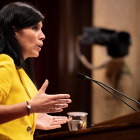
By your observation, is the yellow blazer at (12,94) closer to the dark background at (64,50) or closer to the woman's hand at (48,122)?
the woman's hand at (48,122)

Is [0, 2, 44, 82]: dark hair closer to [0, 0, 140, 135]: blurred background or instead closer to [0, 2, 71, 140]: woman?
[0, 2, 71, 140]: woman

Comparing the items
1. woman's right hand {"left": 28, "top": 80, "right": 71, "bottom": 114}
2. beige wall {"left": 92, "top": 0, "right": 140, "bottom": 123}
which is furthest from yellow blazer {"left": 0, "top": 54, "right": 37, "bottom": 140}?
beige wall {"left": 92, "top": 0, "right": 140, "bottom": 123}

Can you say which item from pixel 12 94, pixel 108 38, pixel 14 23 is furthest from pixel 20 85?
pixel 108 38

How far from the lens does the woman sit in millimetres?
1155

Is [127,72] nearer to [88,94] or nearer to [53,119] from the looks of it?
[88,94]

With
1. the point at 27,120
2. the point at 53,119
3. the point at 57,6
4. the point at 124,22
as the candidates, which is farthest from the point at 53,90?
the point at 27,120

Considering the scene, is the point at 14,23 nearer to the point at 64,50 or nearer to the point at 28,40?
the point at 28,40

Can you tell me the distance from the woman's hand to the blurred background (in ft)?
7.12

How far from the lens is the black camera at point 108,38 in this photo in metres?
3.86

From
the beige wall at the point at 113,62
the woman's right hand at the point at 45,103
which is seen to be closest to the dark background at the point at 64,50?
the beige wall at the point at 113,62

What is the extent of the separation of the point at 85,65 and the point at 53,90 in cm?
59

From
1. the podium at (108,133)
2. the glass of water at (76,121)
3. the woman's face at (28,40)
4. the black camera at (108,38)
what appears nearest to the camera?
the podium at (108,133)

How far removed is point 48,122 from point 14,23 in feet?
1.74

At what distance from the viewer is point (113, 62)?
14.0ft
